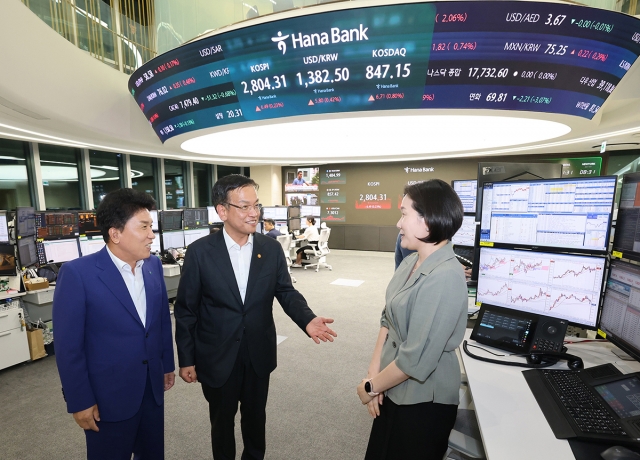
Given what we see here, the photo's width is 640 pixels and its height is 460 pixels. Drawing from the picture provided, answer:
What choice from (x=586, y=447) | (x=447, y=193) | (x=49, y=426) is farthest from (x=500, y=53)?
(x=49, y=426)

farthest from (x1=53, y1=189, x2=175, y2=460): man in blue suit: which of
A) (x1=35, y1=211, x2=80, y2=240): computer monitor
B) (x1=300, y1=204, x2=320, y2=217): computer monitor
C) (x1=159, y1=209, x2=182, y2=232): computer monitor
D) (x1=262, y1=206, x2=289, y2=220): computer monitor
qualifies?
(x1=300, y1=204, x2=320, y2=217): computer monitor

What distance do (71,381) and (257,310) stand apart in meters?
0.76

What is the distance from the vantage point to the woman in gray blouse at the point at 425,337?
3.37 feet

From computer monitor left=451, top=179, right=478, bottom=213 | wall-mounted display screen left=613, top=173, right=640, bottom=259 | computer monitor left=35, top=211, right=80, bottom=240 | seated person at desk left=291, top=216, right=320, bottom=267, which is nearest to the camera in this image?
wall-mounted display screen left=613, top=173, right=640, bottom=259

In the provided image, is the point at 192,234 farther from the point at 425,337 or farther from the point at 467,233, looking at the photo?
the point at 425,337

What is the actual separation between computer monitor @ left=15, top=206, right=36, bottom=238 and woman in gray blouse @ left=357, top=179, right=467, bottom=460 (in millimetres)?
3841

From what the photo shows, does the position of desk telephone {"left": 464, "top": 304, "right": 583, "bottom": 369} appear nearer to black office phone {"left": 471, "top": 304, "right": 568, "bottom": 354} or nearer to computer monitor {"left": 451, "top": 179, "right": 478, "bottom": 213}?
black office phone {"left": 471, "top": 304, "right": 568, "bottom": 354}

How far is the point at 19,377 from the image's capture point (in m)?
2.83

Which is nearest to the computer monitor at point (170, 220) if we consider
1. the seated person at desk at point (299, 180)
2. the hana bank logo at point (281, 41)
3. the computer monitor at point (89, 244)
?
the computer monitor at point (89, 244)

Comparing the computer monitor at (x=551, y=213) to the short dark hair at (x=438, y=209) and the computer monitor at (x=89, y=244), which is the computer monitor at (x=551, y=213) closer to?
the short dark hair at (x=438, y=209)

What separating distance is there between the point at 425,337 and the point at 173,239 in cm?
446

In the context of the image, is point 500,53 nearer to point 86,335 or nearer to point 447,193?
point 447,193

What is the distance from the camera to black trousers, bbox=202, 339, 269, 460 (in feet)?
5.03

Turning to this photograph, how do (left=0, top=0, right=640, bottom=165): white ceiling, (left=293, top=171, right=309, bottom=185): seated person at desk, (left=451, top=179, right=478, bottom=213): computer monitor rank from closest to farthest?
1. (left=0, top=0, right=640, bottom=165): white ceiling
2. (left=451, top=179, right=478, bottom=213): computer monitor
3. (left=293, top=171, right=309, bottom=185): seated person at desk
